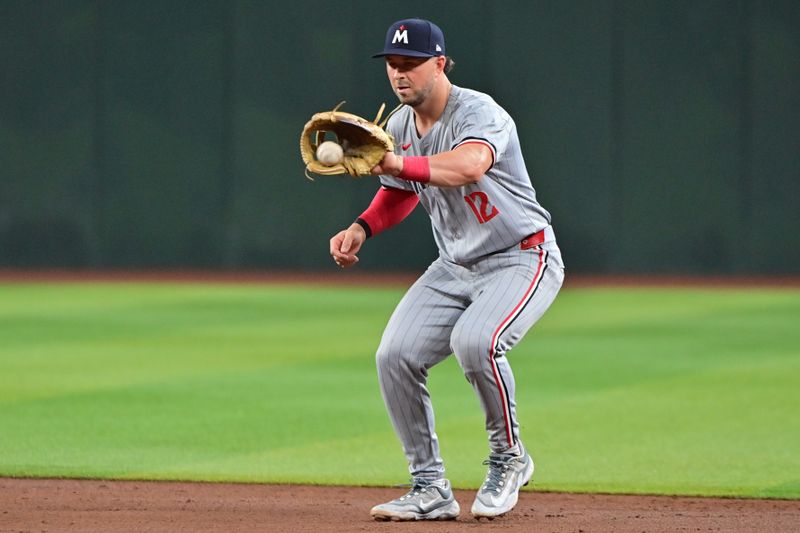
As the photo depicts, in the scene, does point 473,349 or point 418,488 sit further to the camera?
point 418,488

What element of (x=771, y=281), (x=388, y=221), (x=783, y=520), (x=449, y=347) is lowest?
(x=771, y=281)

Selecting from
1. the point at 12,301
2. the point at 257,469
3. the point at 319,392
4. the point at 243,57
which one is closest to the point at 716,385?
the point at 319,392

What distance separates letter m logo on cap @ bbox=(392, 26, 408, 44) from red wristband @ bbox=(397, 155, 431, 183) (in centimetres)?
51

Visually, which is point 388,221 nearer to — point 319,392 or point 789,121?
point 319,392

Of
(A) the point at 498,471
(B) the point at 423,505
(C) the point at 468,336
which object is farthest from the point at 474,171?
(B) the point at 423,505

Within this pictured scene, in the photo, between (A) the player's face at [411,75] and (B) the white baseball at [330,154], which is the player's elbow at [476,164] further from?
(B) the white baseball at [330,154]

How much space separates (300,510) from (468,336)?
1.00 metres

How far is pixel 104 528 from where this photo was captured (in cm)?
474

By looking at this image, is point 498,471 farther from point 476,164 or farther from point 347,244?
point 476,164

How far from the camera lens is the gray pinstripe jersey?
5195 mm

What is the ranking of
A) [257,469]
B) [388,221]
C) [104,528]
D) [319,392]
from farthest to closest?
1. [319,392]
2. [257,469]
3. [388,221]
4. [104,528]

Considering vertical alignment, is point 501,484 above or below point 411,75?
below

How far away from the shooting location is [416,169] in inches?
185

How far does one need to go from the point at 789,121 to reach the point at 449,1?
5000 millimetres
